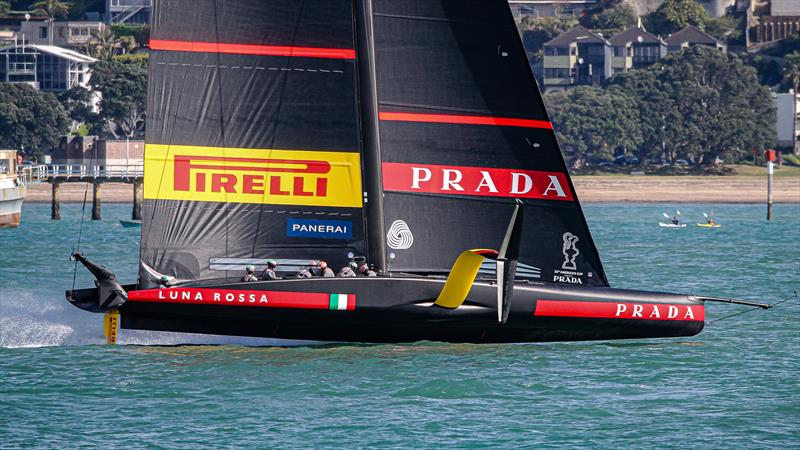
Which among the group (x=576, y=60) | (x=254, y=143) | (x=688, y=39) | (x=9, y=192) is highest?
(x=688, y=39)

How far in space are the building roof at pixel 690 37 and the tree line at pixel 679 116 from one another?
2307 centimetres

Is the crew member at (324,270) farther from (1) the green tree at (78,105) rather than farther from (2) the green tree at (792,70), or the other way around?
(2) the green tree at (792,70)

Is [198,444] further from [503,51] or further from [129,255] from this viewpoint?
[129,255]

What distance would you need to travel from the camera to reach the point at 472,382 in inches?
784

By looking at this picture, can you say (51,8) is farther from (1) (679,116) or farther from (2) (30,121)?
(1) (679,116)

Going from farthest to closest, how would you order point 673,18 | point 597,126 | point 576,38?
1. point 673,18
2. point 576,38
3. point 597,126

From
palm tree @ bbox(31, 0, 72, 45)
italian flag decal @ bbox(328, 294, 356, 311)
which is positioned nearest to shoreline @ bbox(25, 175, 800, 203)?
palm tree @ bbox(31, 0, 72, 45)

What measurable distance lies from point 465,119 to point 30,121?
87.3 m

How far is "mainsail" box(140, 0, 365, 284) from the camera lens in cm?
2130

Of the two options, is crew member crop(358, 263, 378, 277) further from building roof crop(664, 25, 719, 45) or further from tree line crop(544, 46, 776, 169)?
building roof crop(664, 25, 719, 45)

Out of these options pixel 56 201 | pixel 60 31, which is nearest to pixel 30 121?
pixel 56 201

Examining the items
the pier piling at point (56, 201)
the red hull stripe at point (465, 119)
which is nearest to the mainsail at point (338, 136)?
the red hull stripe at point (465, 119)

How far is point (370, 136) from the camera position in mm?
21500

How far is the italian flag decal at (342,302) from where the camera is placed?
20438mm
